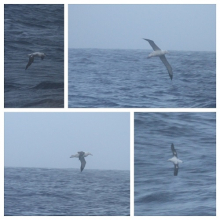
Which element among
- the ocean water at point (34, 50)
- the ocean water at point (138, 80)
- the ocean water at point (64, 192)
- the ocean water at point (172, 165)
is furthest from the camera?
the ocean water at point (34, 50)

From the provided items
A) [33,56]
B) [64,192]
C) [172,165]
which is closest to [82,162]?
[64,192]

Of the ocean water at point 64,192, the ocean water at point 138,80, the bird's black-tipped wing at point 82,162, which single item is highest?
the ocean water at point 138,80

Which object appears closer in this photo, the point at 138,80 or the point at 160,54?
the point at 160,54

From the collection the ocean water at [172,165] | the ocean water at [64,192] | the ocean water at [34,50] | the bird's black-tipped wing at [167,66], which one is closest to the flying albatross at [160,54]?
the bird's black-tipped wing at [167,66]

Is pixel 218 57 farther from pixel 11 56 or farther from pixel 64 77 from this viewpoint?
pixel 11 56

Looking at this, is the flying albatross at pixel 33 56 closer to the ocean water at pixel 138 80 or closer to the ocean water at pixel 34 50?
the ocean water at pixel 34 50

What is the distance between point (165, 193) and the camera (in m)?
16.9

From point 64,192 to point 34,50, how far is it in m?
5.04

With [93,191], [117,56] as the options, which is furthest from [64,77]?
[93,191]

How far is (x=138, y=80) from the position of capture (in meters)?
18.8

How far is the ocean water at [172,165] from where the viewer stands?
1672 centimetres

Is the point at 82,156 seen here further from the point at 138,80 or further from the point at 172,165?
the point at 138,80

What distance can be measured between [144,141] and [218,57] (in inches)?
141

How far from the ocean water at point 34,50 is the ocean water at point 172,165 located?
325 centimetres
